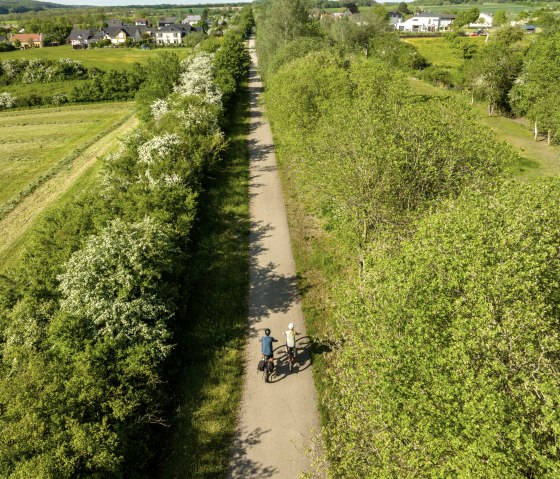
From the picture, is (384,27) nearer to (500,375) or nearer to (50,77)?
(50,77)

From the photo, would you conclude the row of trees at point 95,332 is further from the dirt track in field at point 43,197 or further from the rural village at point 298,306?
the dirt track in field at point 43,197

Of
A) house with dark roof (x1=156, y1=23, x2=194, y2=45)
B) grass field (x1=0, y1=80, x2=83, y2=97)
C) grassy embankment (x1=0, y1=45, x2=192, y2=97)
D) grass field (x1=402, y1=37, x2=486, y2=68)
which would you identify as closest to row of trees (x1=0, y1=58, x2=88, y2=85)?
grass field (x1=0, y1=80, x2=83, y2=97)

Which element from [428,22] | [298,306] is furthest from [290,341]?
[428,22]

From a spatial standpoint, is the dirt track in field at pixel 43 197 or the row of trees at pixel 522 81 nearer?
the dirt track in field at pixel 43 197

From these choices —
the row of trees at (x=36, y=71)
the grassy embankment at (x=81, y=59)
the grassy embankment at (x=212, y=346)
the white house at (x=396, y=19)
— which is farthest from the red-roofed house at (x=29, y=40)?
the grassy embankment at (x=212, y=346)

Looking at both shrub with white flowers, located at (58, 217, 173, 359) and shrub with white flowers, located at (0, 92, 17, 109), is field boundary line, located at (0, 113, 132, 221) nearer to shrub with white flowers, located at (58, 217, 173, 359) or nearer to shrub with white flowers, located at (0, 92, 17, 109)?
shrub with white flowers, located at (58, 217, 173, 359)

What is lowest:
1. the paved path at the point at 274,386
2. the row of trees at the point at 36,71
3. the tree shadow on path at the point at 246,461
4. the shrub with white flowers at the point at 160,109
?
the tree shadow on path at the point at 246,461

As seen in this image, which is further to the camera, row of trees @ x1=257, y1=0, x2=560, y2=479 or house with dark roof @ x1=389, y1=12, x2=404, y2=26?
house with dark roof @ x1=389, y1=12, x2=404, y2=26
